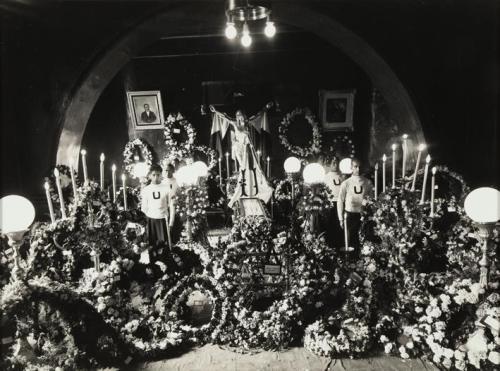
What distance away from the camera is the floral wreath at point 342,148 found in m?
11.8

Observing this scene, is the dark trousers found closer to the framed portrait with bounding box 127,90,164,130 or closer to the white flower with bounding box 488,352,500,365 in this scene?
the white flower with bounding box 488,352,500,365

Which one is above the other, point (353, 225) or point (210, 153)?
point (210, 153)

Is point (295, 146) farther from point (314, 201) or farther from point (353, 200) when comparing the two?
point (314, 201)

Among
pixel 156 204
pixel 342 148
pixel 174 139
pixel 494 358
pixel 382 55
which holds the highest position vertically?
pixel 382 55

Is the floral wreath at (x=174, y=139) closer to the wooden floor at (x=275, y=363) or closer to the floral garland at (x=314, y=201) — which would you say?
the floral garland at (x=314, y=201)

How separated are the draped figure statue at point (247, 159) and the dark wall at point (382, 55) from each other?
4.38 metres

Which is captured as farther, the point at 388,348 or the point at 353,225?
the point at 353,225

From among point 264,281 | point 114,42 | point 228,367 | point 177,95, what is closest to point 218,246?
point 264,281

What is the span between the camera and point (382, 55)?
835 centimetres

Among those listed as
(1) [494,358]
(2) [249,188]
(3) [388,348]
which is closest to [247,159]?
(2) [249,188]

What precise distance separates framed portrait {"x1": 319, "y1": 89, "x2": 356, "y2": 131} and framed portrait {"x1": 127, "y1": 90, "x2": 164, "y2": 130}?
A: 512cm

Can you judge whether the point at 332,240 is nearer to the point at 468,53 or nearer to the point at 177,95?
the point at 468,53

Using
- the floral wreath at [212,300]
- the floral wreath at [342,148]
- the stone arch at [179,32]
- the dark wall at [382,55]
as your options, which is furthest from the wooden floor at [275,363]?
the floral wreath at [342,148]

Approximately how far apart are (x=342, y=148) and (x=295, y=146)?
5.01 feet
